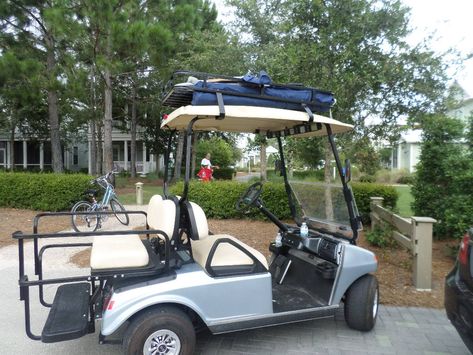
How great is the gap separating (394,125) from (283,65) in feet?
7.07

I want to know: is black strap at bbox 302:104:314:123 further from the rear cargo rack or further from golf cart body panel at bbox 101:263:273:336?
the rear cargo rack

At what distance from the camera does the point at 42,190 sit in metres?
10.1

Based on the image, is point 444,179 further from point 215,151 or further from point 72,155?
point 72,155

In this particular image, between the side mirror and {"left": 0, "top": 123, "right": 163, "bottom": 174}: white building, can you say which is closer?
the side mirror

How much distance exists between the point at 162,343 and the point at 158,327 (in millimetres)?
145

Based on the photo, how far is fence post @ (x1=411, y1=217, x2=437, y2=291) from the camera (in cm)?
470

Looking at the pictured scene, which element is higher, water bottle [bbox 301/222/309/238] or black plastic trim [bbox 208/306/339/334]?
water bottle [bbox 301/222/309/238]

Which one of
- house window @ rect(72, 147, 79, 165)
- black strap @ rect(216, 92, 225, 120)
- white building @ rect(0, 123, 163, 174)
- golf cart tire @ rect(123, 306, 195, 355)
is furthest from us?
house window @ rect(72, 147, 79, 165)

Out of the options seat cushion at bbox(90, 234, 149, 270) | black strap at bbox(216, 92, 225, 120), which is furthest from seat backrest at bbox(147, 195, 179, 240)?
black strap at bbox(216, 92, 225, 120)

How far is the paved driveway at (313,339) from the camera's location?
131 inches

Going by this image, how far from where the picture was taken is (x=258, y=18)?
45.7 feet

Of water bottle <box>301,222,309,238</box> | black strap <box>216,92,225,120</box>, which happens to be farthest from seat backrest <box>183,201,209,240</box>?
water bottle <box>301,222,309,238</box>

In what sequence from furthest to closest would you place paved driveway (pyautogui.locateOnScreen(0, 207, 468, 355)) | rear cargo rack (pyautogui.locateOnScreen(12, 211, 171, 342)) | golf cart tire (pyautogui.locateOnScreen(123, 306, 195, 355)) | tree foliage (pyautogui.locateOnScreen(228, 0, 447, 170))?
tree foliage (pyautogui.locateOnScreen(228, 0, 447, 170)) < paved driveway (pyautogui.locateOnScreen(0, 207, 468, 355)) < golf cart tire (pyautogui.locateOnScreen(123, 306, 195, 355)) < rear cargo rack (pyautogui.locateOnScreen(12, 211, 171, 342))

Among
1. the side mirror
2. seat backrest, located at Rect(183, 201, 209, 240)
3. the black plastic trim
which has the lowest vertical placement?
the black plastic trim
